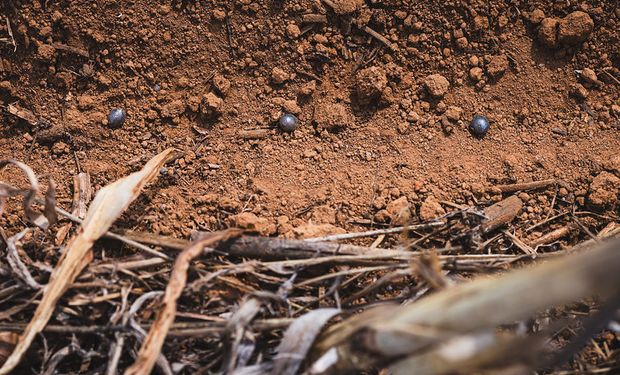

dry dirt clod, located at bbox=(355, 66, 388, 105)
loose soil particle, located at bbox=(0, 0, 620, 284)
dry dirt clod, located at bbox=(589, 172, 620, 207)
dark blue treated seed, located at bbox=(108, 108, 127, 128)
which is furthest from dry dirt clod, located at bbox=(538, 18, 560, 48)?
dark blue treated seed, located at bbox=(108, 108, 127, 128)

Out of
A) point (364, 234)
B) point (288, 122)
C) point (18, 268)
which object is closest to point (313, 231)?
point (364, 234)

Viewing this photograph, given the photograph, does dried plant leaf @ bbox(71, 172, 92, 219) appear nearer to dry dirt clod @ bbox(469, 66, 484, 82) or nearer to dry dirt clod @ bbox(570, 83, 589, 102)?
dry dirt clod @ bbox(469, 66, 484, 82)

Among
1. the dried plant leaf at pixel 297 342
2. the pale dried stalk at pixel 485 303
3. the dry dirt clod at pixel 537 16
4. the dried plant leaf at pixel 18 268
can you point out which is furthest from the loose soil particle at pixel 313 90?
the pale dried stalk at pixel 485 303

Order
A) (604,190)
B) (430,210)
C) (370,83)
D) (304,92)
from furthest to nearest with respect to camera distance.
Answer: (304,92) → (370,83) → (604,190) → (430,210)

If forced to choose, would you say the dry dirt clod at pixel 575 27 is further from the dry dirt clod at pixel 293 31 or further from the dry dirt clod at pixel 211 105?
the dry dirt clod at pixel 211 105

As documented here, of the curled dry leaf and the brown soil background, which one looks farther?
the brown soil background

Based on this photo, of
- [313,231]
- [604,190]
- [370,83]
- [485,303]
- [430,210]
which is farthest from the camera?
[370,83]

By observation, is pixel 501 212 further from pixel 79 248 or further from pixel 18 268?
pixel 18 268
